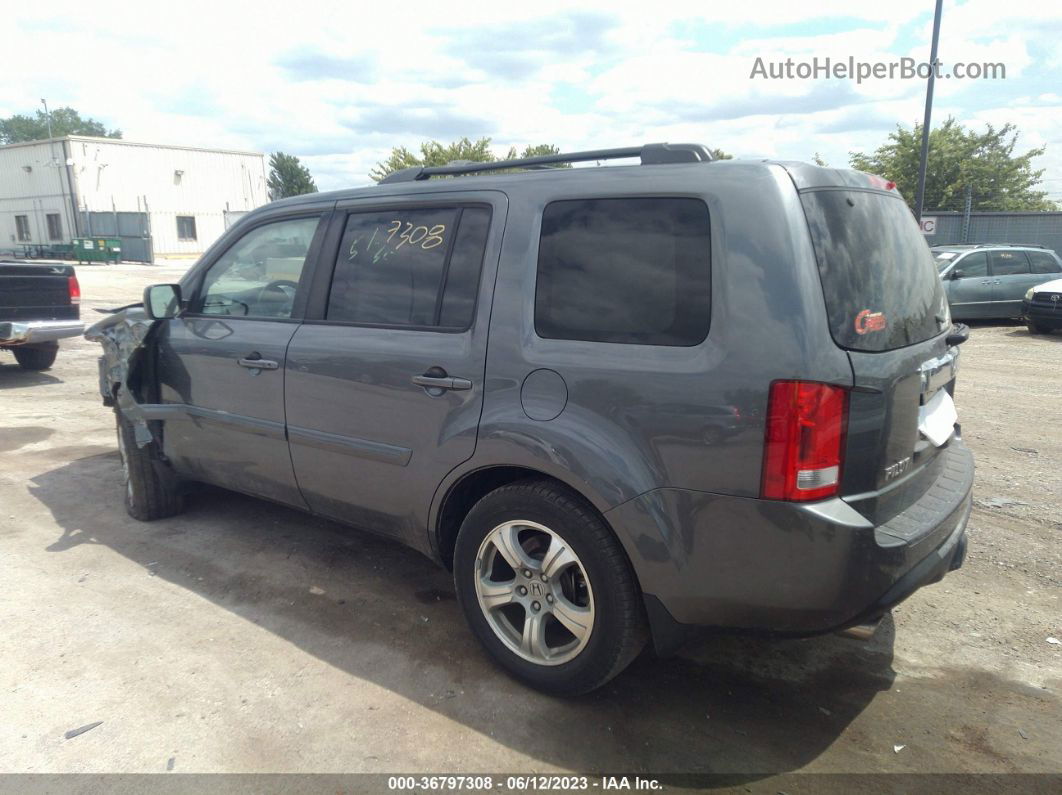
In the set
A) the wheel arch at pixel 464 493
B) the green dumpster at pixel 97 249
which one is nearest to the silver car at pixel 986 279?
the wheel arch at pixel 464 493

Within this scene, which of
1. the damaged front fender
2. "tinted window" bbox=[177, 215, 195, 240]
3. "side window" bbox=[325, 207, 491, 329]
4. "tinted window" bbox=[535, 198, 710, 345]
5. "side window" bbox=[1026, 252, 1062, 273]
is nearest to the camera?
"tinted window" bbox=[535, 198, 710, 345]

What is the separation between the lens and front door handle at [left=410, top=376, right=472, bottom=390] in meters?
3.00

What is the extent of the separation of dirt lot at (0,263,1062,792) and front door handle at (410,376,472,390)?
1143 mm

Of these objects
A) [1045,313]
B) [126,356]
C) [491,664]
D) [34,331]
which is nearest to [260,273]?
[126,356]

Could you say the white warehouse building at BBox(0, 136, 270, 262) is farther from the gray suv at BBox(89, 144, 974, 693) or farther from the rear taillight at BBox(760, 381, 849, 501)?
the rear taillight at BBox(760, 381, 849, 501)

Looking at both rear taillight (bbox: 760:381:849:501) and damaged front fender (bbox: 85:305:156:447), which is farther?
damaged front fender (bbox: 85:305:156:447)

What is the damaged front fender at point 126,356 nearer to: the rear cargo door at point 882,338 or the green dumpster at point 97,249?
the rear cargo door at point 882,338

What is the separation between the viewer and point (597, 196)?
2.78 metres

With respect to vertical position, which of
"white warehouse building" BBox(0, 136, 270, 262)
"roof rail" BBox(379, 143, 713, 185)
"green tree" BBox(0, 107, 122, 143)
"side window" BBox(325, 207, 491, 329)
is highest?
"green tree" BBox(0, 107, 122, 143)

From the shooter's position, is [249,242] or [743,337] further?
[249,242]

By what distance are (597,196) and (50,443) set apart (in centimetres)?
570

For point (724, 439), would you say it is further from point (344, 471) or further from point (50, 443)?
point (50, 443)

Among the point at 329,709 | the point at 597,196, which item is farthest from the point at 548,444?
the point at 329,709

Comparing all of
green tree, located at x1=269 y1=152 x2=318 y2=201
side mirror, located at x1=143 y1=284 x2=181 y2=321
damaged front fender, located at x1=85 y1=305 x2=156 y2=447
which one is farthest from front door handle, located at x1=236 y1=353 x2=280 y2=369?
green tree, located at x1=269 y1=152 x2=318 y2=201
